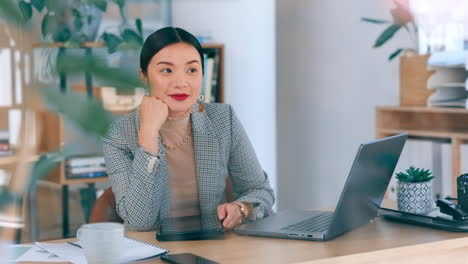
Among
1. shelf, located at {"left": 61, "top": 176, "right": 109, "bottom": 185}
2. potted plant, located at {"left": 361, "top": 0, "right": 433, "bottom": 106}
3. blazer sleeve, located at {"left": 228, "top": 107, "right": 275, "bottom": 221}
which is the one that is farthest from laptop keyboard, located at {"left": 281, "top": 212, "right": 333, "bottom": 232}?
shelf, located at {"left": 61, "top": 176, "right": 109, "bottom": 185}

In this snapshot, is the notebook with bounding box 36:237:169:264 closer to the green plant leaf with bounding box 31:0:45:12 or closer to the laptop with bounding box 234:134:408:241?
the laptop with bounding box 234:134:408:241

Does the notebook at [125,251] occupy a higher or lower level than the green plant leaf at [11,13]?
lower

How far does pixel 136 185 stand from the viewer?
1.67 m

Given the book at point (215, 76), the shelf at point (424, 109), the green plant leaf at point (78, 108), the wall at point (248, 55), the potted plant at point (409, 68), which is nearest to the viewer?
the green plant leaf at point (78, 108)

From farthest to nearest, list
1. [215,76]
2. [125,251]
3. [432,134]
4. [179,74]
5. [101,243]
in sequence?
1. [215,76]
2. [432,134]
3. [179,74]
4. [125,251]
5. [101,243]

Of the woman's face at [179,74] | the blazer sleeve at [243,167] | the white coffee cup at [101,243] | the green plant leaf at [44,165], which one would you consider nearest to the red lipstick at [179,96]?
the woman's face at [179,74]

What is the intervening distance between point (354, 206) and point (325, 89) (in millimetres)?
2843

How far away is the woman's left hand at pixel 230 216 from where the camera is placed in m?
1.60

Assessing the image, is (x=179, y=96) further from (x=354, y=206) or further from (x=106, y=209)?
(x=354, y=206)

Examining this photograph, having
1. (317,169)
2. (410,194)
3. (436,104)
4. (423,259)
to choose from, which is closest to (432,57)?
(436,104)

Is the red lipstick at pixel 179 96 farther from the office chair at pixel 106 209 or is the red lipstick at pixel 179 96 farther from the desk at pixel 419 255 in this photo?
the desk at pixel 419 255

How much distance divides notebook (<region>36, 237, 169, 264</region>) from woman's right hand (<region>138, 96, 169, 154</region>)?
0.28m

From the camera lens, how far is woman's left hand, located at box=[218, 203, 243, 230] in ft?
5.24

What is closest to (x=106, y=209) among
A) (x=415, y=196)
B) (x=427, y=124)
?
(x=415, y=196)
